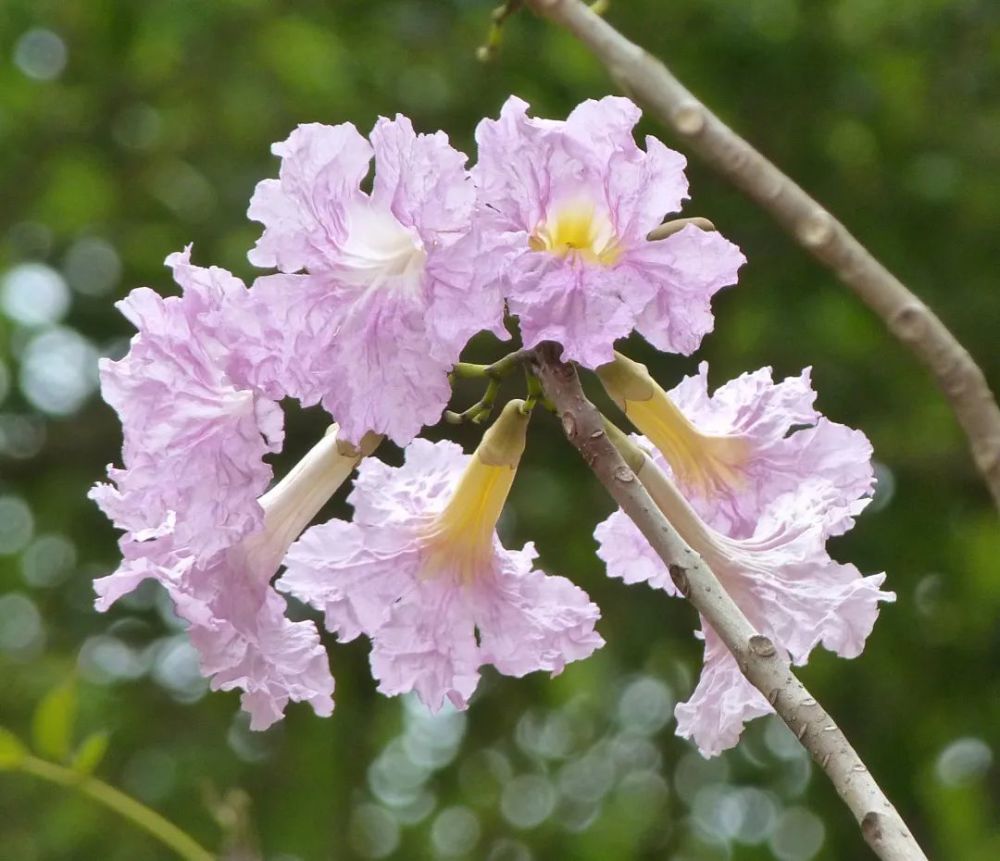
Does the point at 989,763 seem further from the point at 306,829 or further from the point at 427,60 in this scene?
the point at 427,60

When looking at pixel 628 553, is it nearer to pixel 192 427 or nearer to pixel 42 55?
pixel 192 427

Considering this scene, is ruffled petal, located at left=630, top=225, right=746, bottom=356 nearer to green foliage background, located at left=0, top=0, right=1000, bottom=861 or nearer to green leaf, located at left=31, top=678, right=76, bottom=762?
green leaf, located at left=31, top=678, right=76, bottom=762

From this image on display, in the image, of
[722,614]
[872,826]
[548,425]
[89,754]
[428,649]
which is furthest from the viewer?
[548,425]

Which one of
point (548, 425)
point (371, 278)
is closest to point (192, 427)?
point (371, 278)

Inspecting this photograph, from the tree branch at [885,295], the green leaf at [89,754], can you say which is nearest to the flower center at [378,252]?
the tree branch at [885,295]

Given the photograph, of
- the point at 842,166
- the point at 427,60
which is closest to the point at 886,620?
the point at 842,166
